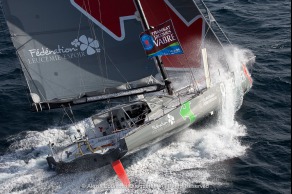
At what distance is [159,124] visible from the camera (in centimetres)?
2189

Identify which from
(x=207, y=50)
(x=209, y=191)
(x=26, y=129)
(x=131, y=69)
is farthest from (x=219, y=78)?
(x=26, y=129)

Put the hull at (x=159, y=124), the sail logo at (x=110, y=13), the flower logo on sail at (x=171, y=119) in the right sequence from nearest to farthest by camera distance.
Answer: the sail logo at (x=110, y=13) < the hull at (x=159, y=124) < the flower logo on sail at (x=171, y=119)

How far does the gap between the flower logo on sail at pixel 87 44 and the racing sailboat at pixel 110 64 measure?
4cm

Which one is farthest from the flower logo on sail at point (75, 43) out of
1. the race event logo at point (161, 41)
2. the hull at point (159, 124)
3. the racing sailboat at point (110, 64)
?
the hull at point (159, 124)

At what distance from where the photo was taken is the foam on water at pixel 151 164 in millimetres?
20453

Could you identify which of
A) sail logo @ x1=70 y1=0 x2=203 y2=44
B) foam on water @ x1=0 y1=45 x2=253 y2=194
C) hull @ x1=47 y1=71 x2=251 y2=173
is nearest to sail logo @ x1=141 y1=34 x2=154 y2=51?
sail logo @ x1=70 y1=0 x2=203 y2=44

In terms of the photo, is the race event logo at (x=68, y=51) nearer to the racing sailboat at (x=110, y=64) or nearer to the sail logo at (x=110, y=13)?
the racing sailboat at (x=110, y=64)

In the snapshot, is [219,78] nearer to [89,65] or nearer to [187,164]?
[187,164]

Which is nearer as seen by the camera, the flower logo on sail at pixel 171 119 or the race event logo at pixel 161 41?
the race event logo at pixel 161 41

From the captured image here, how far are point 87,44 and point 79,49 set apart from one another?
1.39 feet

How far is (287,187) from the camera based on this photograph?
19.4m

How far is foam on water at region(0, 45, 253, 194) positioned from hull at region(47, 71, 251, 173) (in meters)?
0.58

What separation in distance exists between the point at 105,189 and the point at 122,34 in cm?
694

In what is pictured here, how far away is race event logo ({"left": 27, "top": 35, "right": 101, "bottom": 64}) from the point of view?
20594 mm
